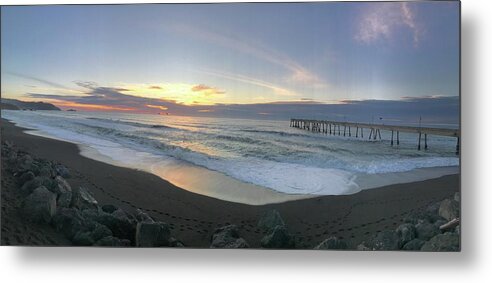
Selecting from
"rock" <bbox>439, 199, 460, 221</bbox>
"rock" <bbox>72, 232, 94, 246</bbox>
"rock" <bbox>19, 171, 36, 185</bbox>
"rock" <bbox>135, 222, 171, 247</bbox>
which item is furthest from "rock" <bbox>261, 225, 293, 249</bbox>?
"rock" <bbox>19, 171, 36, 185</bbox>

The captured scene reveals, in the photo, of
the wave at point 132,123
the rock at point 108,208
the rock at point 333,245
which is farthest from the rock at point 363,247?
the rock at point 108,208

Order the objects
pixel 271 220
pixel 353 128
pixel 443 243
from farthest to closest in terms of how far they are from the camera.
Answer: pixel 353 128
pixel 271 220
pixel 443 243

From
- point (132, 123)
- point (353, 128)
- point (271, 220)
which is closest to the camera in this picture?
point (271, 220)

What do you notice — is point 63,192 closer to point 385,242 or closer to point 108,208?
point 108,208

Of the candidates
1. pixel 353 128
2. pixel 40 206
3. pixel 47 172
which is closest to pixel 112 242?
pixel 40 206

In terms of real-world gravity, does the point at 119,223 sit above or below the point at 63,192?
below

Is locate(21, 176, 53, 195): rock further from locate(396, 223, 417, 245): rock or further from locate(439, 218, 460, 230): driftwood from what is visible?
locate(439, 218, 460, 230): driftwood
